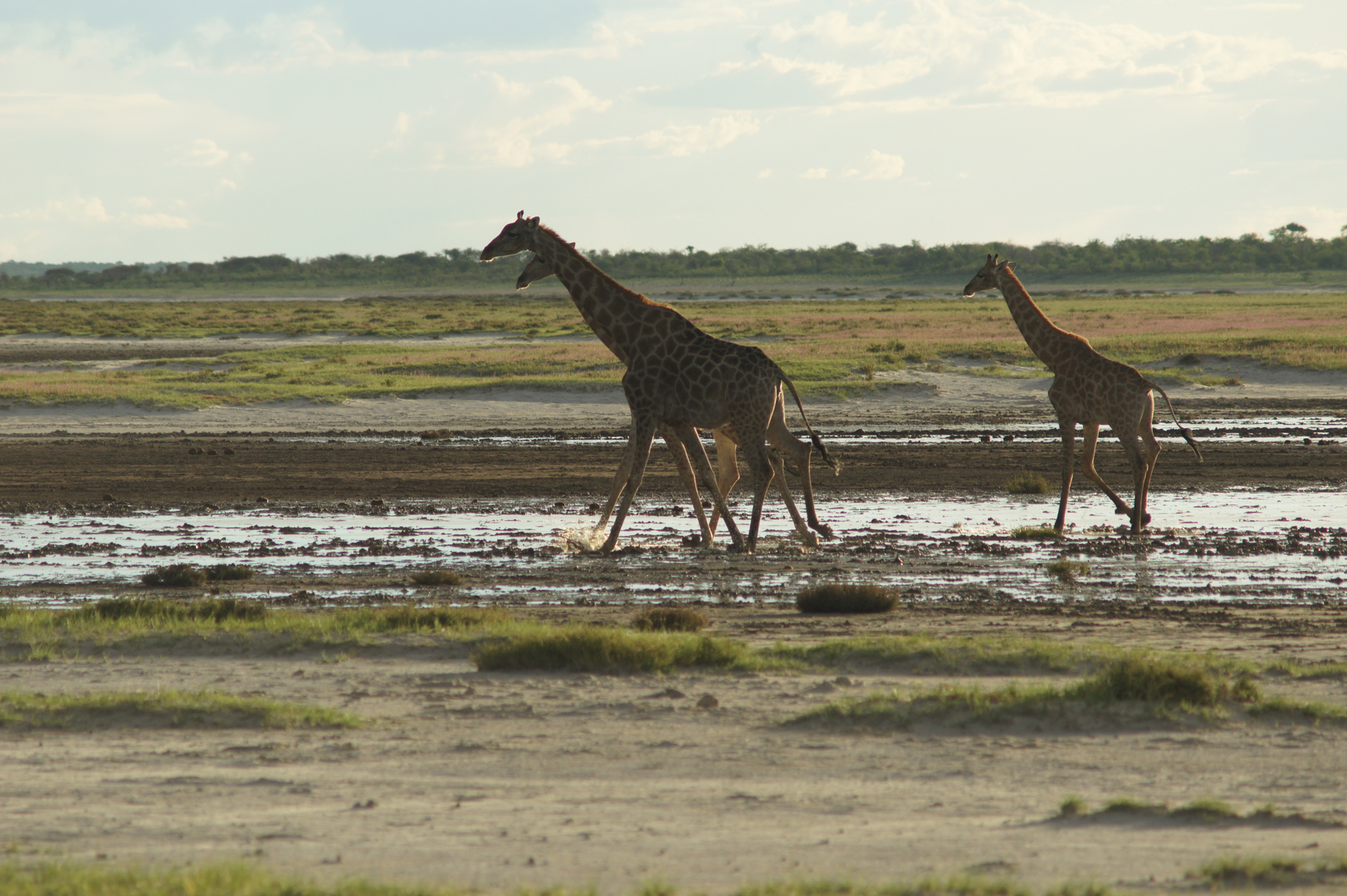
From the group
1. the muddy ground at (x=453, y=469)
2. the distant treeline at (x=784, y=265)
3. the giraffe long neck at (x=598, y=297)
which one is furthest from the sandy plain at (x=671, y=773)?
the distant treeline at (x=784, y=265)

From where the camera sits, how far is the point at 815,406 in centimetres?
3412

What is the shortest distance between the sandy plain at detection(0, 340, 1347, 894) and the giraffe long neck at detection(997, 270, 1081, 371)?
6.24 meters

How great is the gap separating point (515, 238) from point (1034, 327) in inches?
262

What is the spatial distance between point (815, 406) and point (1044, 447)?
8.83m

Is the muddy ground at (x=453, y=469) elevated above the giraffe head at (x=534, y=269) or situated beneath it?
situated beneath

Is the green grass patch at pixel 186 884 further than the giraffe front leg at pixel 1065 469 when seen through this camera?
No

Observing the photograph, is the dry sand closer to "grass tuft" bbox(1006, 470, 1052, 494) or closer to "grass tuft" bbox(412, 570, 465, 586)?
"grass tuft" bbox(412, 570, 465, 586)

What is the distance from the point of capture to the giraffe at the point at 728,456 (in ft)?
49.5

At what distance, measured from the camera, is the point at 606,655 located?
9352 millimetres

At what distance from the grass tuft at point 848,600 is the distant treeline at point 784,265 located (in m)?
116

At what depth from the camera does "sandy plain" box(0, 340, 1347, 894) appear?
19.0ft

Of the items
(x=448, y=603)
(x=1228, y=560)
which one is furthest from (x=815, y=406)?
(x=448, y=603)

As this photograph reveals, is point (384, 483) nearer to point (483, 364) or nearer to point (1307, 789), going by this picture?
point (1307, 789)

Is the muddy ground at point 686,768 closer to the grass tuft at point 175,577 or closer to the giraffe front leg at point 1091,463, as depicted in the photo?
the grass tuft at point 175,577
